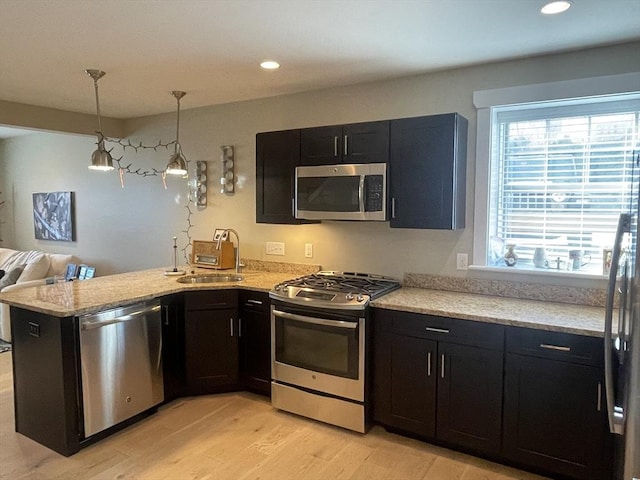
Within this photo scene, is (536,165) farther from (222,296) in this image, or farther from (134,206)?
(134,206)

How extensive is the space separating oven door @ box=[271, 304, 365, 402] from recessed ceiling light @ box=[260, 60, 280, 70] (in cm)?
160

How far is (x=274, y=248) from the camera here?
3.97m

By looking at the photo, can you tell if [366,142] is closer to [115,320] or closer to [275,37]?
[275,37]

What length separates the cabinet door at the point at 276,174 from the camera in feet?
11.1

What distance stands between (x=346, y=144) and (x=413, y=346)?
1424mm

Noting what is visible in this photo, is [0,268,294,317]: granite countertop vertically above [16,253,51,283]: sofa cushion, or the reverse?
[0,268,294,317]: granite countertop

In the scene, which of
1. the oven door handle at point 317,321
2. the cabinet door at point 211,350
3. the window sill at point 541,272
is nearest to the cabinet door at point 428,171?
the window sill at point 541,272

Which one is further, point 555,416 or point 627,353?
point 555,416

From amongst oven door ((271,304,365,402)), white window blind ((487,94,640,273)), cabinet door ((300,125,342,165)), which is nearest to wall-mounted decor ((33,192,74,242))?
cabinet door ((300,125,342,165))

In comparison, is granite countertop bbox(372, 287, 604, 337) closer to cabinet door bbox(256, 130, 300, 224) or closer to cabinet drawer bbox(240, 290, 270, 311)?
cabinet drawer bbox(240, 290, 270, 311)

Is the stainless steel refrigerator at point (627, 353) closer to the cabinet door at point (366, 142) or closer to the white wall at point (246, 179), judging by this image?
the white wall at point (246, 179)

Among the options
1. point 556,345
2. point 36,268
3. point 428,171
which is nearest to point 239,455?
point 556,345

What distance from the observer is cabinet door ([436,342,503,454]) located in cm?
249

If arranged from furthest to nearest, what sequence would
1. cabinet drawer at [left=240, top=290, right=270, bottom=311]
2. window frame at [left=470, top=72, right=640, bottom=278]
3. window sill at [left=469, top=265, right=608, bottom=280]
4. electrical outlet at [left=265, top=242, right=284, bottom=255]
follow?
1. electrical outlet at [left=265, top=242, right=284, bottom=255]
2. cabinet drawer at [left=240, top=290, right=270, bottom=311]
3. window sill at [left=469, top=265, right=608, bottom=280]
4. window frame at [left=470, top=72, right=640, bottom=278]
